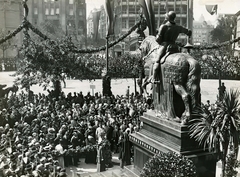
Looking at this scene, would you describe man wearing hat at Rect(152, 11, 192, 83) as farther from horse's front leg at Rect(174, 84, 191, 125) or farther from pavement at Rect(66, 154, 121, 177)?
pavement at Rect(66, 154, 121, 177)

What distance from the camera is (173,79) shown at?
812 centimetres

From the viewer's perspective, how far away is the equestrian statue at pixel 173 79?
782cm

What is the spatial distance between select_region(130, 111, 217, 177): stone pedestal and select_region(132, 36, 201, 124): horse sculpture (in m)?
0.29

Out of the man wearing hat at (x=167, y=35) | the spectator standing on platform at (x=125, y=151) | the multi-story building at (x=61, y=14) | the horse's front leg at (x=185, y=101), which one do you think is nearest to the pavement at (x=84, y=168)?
the spectator standing on platform at (x=125, y=151)

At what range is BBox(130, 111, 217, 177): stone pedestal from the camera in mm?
7527

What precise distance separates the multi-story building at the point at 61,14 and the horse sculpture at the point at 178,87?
66.9 m

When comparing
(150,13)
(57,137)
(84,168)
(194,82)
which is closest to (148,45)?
(150,13)

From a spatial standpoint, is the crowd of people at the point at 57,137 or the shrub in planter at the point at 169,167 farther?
the crowd of people at the point at 57,137

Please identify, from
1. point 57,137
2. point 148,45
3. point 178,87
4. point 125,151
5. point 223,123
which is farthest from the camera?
point 148,45

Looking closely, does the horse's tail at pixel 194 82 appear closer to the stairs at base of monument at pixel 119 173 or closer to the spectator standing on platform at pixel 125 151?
the stairs at base of monument at pixel 119 173

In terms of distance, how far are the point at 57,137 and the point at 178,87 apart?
16.0ft

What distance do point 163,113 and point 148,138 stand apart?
33.9 inches

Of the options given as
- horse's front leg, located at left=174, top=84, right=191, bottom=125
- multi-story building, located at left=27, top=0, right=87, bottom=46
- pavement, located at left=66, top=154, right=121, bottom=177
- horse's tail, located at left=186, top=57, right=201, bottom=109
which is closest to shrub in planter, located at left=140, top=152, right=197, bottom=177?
horse's front leg, located at left=174, top=84, right=191, bottom=125

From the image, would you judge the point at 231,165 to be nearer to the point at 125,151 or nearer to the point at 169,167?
the point at 169,167
